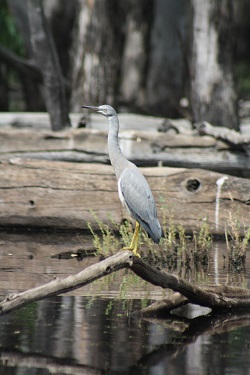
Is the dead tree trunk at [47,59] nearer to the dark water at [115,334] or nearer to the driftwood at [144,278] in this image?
the dark water at [115,334]

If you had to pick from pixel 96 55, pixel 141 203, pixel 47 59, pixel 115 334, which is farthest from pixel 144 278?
pixel 96 55

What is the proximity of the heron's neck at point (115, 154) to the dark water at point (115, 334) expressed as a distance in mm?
1090

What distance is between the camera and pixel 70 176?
12625 mm

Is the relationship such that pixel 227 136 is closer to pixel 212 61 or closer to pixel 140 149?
pixel 140 149

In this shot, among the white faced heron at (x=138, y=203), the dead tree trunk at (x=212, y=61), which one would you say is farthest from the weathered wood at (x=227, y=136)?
the white faced heron at (x=138, y=203)

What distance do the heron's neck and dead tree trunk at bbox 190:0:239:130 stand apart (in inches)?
254

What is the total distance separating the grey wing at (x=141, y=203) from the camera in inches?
360

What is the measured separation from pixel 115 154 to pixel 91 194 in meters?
2.92

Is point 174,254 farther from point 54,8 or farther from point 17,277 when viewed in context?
point 54,8

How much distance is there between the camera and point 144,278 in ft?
25.3

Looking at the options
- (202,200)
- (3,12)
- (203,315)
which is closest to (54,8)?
(3,12)

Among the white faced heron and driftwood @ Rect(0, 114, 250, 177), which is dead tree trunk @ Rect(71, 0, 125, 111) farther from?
the white faced heron

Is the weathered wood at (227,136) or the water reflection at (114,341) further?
the weathered wood at (227,136)

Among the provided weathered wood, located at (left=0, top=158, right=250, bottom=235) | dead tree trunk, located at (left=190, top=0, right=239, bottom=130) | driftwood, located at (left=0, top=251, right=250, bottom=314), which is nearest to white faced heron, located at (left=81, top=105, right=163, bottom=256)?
driftwood, located at (left=0, top=251, right=250, bottom=314)
